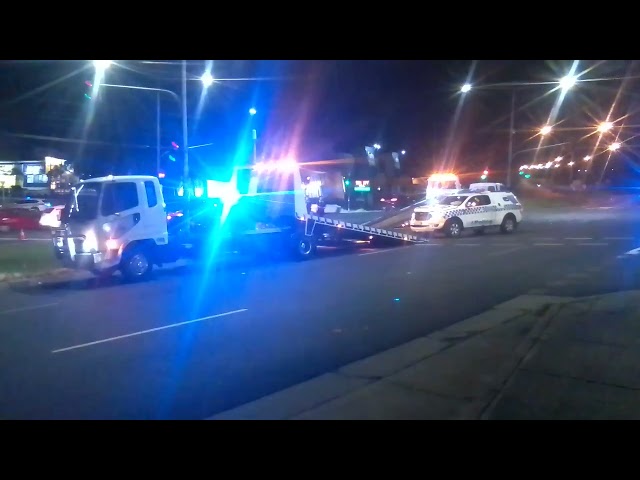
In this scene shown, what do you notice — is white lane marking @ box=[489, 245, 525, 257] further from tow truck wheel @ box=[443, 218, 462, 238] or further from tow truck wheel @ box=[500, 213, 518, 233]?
tow truck wheel @ box=[500, 213, 518, 233]

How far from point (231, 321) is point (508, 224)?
20.3 m

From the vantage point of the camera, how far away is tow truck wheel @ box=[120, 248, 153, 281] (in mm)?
15898

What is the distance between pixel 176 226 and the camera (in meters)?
17.2

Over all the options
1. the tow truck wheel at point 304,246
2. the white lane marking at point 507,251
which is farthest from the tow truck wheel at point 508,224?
the tow truck wheel at point 304,246

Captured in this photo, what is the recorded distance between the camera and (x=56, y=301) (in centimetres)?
1350

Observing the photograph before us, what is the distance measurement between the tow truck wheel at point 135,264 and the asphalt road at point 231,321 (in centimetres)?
40

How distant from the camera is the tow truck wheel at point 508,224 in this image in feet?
93.1

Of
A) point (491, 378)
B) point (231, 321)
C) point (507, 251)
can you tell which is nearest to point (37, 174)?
point (507, 251)

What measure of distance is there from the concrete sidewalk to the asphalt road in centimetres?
59

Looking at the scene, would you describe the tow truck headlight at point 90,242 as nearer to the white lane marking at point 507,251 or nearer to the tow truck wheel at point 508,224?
the white lane marking at point 507,251

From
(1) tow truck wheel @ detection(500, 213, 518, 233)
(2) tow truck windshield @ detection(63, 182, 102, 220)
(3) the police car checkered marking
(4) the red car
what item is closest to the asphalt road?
(2) tow truck windshield @ detection(63, 182, 102, 220)

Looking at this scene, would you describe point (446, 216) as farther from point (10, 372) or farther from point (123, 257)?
point (10, 372)
